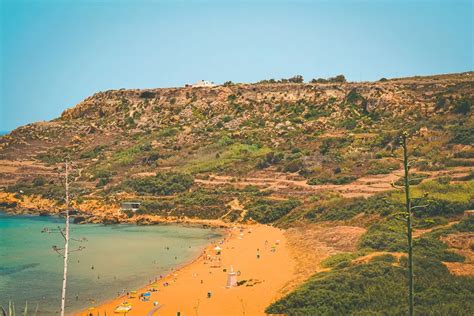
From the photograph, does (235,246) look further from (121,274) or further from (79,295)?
(79,295)

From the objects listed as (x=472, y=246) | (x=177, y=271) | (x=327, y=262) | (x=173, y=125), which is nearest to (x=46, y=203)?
(x=173, y=125)

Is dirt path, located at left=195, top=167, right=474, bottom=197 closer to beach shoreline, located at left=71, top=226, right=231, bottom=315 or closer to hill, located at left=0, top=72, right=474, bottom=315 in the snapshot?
hill, located at left=0, top=72, right=474, bottom=315

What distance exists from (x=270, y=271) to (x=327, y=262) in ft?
11.4

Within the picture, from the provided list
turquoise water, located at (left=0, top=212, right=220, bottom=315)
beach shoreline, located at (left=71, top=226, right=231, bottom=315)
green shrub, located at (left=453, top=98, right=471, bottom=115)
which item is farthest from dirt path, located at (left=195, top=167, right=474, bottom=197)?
green shrub, located at (left=453, top=98, right=471, bottom=115)

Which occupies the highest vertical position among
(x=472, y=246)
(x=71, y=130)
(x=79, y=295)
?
(x=71, y=130)

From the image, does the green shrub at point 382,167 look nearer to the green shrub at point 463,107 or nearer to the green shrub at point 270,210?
the green shrub at point 270,210

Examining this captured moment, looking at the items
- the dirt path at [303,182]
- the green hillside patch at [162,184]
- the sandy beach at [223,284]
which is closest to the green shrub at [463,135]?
the dirt path at [303,182]

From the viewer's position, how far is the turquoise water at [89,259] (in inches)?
1015

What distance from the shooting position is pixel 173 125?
87125 mm

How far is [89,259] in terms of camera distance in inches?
1356

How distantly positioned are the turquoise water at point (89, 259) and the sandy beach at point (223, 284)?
5.63 ft

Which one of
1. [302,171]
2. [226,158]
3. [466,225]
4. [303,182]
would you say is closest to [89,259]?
[466,225]

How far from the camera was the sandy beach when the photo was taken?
71.6 ft

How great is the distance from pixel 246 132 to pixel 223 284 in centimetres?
5346
